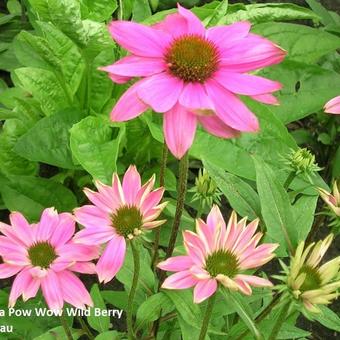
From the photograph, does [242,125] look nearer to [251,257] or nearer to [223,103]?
[223,103]

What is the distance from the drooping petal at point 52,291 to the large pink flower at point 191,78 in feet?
0.79

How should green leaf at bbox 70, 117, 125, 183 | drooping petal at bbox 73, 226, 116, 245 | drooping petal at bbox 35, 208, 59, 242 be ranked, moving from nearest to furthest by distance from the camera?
drooping petal at bbox 73, 226, 116, 245
drooping petal at bbox 35, 208, 59, 242
green leaf at bbox 70, 117, 125, 183

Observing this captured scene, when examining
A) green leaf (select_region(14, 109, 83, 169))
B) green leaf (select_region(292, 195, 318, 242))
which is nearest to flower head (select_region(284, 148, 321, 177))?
green leaf (select_region(292, 195, 318, 242))

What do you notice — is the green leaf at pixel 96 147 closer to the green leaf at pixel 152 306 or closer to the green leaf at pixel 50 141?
the green leaf at pixel 50 141

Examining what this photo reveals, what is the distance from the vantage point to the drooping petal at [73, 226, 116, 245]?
755mm

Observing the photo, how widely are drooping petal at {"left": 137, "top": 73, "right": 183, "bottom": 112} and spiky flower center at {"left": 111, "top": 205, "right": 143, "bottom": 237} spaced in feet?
0.51

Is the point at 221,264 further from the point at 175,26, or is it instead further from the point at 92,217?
the point at 175,26

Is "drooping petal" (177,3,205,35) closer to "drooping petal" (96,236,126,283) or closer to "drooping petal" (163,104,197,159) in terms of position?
"drooping petal" (163,104,197,159)

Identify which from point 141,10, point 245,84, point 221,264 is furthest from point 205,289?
point 141,10

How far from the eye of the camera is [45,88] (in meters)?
1.37

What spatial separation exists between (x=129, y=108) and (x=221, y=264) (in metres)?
0.20

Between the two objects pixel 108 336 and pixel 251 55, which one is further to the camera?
pixel 108 336

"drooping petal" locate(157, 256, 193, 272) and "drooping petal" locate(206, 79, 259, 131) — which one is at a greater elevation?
"drooping petal" locate(206, 79, 259, 131)

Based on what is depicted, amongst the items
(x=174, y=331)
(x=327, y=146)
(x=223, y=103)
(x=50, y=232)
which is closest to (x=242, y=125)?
(x=223, y=103)
